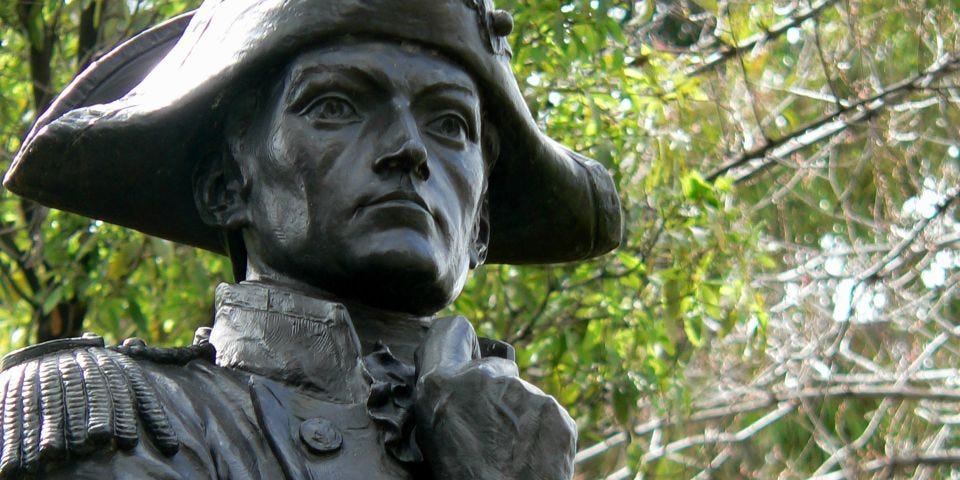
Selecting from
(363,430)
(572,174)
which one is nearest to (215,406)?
(363,430)

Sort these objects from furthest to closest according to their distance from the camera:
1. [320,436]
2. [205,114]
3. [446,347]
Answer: [205,114]
[446,347]
[320,436]

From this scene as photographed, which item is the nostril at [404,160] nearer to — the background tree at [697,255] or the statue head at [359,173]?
the statue head at [359,173]

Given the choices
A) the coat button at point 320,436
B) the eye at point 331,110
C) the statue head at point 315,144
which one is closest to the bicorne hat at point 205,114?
the statue head at point 315,144

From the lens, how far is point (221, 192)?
3352 mm

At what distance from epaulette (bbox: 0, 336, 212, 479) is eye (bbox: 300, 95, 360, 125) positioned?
55 centimetres

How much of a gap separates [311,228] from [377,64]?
304 millimetres

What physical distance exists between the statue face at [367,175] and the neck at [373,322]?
0.01 m

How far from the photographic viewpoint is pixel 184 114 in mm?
3256

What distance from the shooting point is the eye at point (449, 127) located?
128 inches

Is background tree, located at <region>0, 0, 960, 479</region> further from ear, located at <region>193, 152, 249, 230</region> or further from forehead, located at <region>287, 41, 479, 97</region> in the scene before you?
forehead, located at <region>287, 41, 479, 97</region>

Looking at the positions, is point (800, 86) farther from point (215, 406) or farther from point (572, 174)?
point (215, 406)

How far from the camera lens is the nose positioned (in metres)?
3.08

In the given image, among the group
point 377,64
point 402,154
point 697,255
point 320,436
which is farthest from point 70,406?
point 697,255

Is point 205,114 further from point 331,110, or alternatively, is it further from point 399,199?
point 399,199
